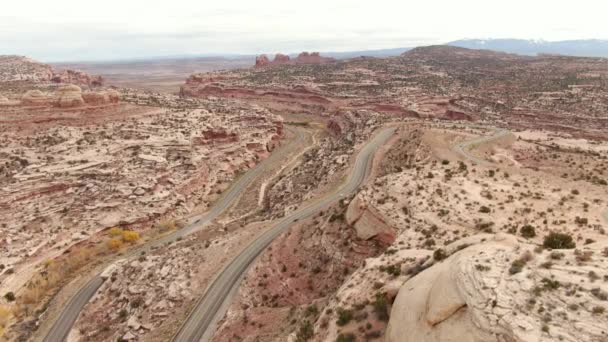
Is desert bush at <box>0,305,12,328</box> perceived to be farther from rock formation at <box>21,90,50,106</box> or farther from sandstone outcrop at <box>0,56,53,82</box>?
sandstone outcrop at <box>0,56,53,82</box>

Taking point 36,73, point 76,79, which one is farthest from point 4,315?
point 76,79

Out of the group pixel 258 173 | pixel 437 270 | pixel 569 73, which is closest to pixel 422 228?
pixel 437 270

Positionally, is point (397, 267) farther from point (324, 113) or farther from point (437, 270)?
point (324, 113)

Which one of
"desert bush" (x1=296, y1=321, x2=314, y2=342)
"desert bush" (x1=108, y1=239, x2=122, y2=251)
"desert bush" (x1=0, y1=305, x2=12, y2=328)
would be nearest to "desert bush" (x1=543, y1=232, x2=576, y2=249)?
"desert bush" (x1=296, y1=321, x2=314, y2=342)

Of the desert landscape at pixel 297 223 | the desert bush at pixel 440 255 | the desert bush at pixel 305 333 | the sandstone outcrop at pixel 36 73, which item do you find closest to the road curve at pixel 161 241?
the desert landscape at pixel 297 223

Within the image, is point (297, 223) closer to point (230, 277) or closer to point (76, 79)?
point (230, 277)

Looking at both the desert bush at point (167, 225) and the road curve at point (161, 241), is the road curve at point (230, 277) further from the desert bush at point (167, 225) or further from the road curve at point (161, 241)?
the desert bush at point (167, 225)

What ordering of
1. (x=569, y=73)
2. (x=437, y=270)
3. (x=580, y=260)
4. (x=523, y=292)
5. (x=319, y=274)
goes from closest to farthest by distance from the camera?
(x=523, y=292)
(x=580, y=260)
(x=437, y=270)
(x=319, y=274)
(x=569, y=73)
